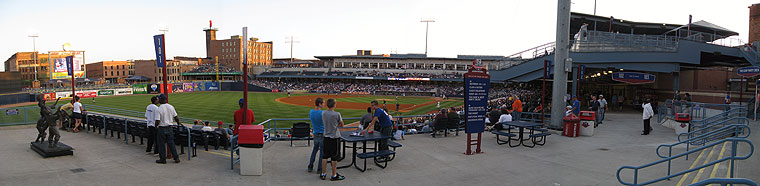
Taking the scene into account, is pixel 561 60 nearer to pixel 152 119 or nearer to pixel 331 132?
pixel 331 132

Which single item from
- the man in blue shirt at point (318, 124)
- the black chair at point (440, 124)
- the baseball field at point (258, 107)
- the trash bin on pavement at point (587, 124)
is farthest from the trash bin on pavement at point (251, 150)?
the baseball field at point (258, 107)

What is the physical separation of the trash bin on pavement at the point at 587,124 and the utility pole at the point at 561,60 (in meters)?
1.24

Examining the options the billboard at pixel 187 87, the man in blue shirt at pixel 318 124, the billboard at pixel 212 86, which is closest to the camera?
the man in blue shirt at pixel 318 124

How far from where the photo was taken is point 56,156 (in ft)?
27.1

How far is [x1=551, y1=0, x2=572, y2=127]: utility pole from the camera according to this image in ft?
44.4

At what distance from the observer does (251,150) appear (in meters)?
7.05

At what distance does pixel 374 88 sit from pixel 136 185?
209 ft

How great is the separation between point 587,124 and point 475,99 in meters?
5.47

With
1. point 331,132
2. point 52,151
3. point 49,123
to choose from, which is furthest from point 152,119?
point 331,132

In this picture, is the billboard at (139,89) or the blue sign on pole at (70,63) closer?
the blue sign on pole at (70,63)

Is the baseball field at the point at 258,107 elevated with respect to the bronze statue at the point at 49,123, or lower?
lower

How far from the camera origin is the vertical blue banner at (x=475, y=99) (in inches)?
362

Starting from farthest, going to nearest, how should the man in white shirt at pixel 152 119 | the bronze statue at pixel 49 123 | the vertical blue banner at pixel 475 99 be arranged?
the vertical blue banner at pixel 475 99, the bronze statue at pixel 49 123, the man in white shirt at pixel 152 119

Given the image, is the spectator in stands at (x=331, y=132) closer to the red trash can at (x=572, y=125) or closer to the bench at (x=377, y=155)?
the bench at (x=377, y=155)
